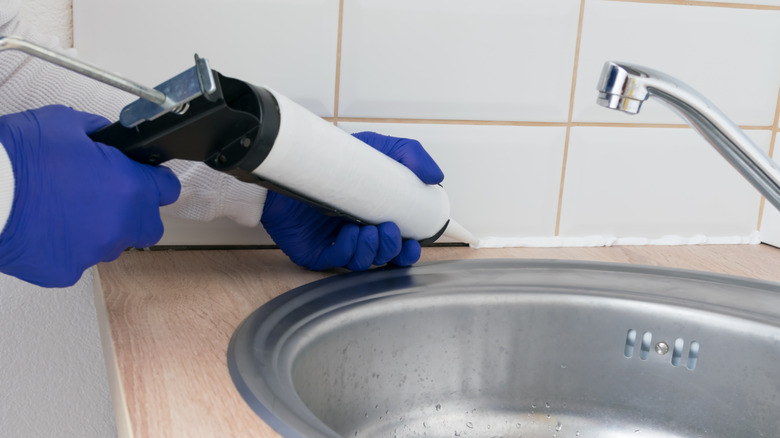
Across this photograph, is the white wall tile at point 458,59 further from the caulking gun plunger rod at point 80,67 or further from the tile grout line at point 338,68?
the caulking gun plunger rod at point 80,67

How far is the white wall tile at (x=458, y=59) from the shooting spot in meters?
0.89

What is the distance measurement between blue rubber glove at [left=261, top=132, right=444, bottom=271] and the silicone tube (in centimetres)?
1

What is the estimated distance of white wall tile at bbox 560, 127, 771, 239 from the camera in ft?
3.29

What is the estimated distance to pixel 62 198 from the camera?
594 millimetres

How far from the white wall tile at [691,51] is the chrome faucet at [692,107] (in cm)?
35

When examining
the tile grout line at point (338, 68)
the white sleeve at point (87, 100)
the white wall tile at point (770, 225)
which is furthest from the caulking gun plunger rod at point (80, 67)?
the white wall tile at point (770, 225)

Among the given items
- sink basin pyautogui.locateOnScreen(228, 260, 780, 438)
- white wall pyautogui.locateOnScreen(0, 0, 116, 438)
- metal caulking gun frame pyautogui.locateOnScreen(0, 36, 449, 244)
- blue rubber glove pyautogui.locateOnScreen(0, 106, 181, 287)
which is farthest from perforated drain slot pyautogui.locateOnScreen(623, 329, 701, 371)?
white wall pyautogui.locateOnScreen(0, 0, 116, 438)

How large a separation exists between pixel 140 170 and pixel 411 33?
1.32 feet

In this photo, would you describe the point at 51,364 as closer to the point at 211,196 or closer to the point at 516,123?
the point at 211,196

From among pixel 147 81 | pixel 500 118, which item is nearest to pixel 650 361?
pixel 500 118

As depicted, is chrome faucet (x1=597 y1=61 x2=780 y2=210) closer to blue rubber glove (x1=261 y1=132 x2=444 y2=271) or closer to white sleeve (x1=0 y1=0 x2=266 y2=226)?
blue rubber glove (x1=261 y1=132 x2=444 y2=271)

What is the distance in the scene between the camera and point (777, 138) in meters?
1.05

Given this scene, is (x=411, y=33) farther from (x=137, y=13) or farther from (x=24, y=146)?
(x=24, y=146)

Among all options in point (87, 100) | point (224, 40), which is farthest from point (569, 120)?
point (87, 100)
